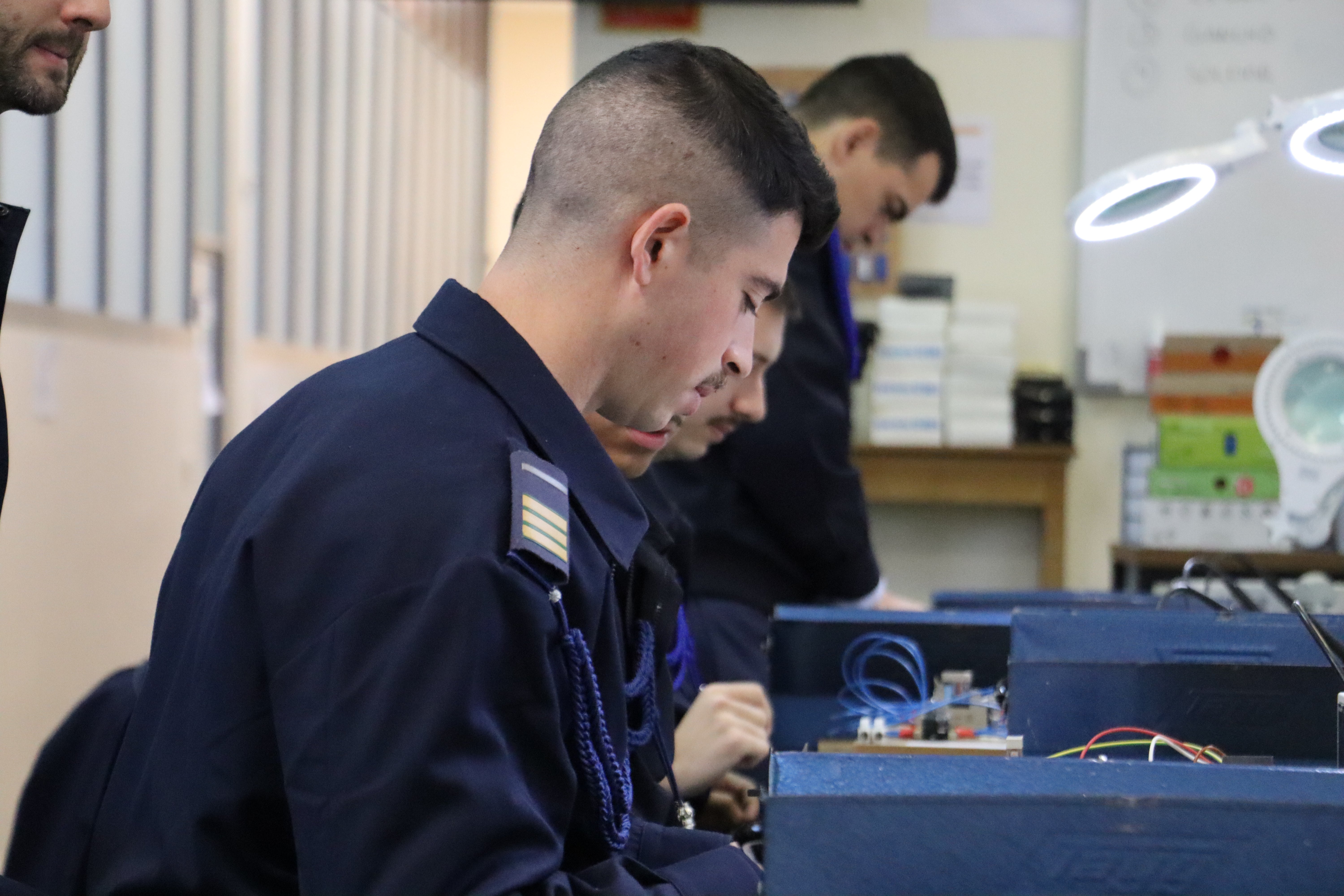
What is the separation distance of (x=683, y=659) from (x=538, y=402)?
2.17 feet

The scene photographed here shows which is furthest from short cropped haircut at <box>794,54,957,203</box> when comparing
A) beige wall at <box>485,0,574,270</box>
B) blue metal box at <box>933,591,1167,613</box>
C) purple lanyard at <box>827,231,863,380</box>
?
beige wall at <box>485,0,574,270</box>

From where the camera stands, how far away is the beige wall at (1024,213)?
3977 mm

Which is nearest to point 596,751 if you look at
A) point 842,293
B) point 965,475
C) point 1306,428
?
point 1306,428

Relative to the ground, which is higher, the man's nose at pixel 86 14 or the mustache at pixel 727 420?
the man's nose at pixel 86 14

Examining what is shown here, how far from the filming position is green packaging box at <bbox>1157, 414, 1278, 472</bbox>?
304cm

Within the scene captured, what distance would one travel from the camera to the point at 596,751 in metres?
0.80

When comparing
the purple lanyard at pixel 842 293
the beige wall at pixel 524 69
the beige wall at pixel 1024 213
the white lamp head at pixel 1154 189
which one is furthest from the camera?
the beige wall at pixel 524 69

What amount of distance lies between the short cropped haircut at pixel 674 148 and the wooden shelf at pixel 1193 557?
1.19 m

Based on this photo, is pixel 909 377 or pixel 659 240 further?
pixel 909 377

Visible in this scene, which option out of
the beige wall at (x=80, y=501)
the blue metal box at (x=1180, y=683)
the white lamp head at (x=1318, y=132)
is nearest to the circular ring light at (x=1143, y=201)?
the white lamp head at (x=1318, y=132)

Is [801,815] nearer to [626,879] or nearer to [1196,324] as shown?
[626,879]

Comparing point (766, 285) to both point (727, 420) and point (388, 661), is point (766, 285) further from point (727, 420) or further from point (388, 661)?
point (727, 420)

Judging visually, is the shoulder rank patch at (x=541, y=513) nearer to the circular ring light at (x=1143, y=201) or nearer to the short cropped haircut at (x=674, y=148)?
the short cropped haircut at (x=674, y=148)

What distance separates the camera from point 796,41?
4047mm
